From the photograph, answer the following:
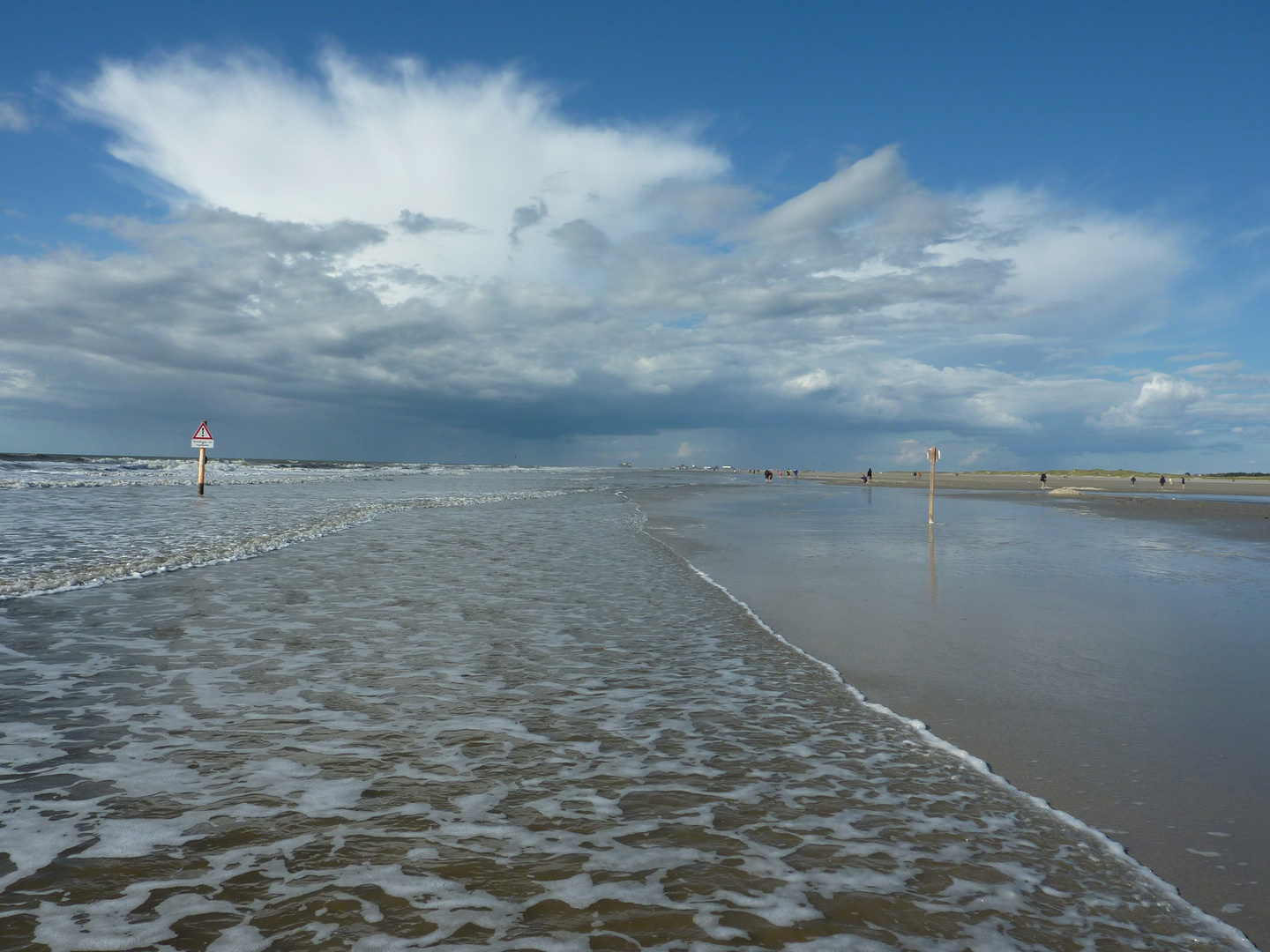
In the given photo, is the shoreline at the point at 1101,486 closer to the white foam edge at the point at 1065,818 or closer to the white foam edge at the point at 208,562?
the white foam edge at the point at 208,562

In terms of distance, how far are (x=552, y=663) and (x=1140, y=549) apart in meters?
19.0

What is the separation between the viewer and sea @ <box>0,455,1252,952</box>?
3.35 m

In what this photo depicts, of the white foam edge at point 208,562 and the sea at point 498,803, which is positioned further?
the white foam edge at point 208,562

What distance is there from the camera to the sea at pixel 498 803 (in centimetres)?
335

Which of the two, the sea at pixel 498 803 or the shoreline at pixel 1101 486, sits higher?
the shoreline at pixel 1101 486

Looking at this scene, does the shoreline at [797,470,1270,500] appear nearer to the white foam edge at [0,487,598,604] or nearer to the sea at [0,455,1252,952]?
the white foam edge at [0,487,598,604]

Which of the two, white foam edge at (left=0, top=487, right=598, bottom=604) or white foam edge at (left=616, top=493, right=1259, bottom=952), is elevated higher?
white foam edge at (left=0, top=487, right=598, bottom=604)

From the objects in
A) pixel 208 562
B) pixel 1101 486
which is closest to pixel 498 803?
pixel 208 562

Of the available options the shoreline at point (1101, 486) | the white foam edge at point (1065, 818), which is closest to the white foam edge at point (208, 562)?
the white foam edge at point (1065, 818)

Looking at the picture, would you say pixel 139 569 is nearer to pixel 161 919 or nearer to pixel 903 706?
pixel 161 919

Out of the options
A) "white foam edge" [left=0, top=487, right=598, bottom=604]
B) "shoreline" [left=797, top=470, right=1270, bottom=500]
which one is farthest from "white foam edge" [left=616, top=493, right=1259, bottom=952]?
"shoreline" [left=797, top=470, right=1270, bottom=500]

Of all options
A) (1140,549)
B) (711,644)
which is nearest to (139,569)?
(711,644)

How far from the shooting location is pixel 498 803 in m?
4.48

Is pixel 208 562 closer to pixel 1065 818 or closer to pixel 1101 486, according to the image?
pixel 1065 818
